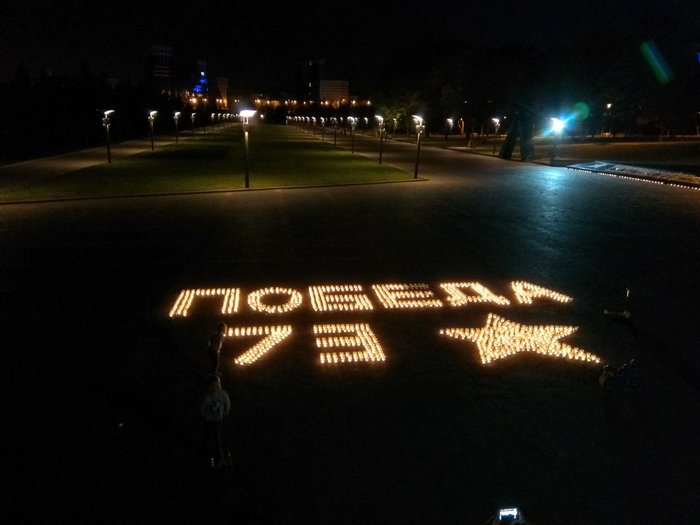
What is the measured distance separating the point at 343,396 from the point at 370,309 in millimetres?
3735

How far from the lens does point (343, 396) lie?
8.45 m

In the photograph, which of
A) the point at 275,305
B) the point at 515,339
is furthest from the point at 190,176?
the point at 515,339

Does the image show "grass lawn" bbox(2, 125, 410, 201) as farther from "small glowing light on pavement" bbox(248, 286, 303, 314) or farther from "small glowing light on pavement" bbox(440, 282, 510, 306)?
"small glowing light on pavement" bbox(440, 282, 510, 306)

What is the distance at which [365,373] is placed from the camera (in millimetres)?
9172

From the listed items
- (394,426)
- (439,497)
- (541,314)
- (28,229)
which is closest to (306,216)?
(28,229)

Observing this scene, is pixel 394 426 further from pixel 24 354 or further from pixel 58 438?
pixel 24 354

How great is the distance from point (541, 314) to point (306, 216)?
1212 cm

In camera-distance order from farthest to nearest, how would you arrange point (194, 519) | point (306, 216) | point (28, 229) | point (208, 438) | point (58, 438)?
point (306, 216) < point (28, 229) < point (58, 438) < point (208, 438) < point (194, 519)

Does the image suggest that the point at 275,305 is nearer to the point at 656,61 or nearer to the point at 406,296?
the point at 406,296

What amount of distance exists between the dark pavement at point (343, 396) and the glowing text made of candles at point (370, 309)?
0.91ft

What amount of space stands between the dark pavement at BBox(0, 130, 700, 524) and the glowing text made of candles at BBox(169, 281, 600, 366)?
276mm

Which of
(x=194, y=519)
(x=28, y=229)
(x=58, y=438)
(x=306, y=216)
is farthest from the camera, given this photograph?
(x=306, y=216)

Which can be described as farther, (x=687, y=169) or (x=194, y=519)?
(x=687, y=169)

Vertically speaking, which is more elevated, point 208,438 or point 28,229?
point 208,438
